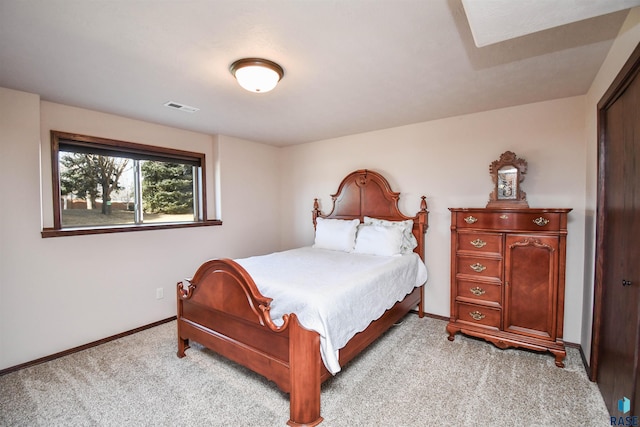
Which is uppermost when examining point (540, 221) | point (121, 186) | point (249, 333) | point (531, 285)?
point (121, 186)

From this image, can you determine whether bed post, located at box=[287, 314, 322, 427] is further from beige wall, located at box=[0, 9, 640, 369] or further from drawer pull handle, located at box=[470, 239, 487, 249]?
beige wall, located at box=[0, 9, 640, 369]

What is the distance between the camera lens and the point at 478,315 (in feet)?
9.08

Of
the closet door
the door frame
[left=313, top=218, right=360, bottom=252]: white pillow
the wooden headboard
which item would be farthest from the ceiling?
[left=313, top=218, right=360, bottom=252]: white pillow

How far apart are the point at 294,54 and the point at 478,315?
2721 millimetres

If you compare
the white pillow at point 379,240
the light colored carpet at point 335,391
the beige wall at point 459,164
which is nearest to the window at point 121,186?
the light colored carpet at point 335,391

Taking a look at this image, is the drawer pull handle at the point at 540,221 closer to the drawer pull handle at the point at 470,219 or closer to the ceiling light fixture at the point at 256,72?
the drawer pull handle at the point at 470,219

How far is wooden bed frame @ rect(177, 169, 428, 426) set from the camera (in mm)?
1765

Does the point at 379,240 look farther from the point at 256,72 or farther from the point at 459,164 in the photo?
the point at 256,72

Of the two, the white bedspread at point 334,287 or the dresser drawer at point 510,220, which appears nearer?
the white bedspread at point 334,287

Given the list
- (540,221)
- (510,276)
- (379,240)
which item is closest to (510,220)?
(540,221)

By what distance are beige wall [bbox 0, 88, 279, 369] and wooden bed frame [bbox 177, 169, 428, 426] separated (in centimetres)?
92

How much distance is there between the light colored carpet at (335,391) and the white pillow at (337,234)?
1.28m

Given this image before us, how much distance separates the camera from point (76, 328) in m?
2.75

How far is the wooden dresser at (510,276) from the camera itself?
96.1 inches
